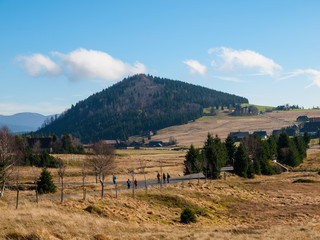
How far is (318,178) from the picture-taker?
206ft

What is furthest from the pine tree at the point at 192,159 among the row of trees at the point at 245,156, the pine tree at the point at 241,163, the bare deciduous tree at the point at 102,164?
the bare deciduous tree at the point at 102,164

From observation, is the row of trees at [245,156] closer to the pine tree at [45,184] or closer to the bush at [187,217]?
the pine tree at [45,184]

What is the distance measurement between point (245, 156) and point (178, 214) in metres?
36.6

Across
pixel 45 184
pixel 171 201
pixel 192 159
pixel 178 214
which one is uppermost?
pixel 192 159

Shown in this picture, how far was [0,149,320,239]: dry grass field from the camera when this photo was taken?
837 inches

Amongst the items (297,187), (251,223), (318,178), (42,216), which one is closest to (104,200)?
(42,216)

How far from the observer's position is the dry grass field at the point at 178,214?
21.3 metres

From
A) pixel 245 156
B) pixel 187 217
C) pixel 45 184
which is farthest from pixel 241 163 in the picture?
pixel 45 184

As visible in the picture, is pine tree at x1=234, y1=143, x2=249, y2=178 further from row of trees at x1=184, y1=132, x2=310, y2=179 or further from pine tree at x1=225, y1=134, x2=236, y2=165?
pine tree at x1=225, y1=134, x2=236, y2=165

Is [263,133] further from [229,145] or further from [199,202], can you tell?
[199,202]

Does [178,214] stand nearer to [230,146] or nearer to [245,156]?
[245,156]

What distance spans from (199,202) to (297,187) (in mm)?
22680

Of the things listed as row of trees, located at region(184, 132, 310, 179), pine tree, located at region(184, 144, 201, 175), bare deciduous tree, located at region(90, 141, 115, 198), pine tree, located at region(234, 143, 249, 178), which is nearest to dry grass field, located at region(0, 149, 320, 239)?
bare deciduous tree, located at region(90, 141, 115, 198)

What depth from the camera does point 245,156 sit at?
66.4 meters
